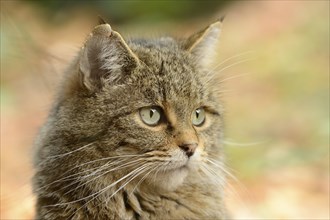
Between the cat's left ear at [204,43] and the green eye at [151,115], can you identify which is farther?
the cat's left ear at [204,43]

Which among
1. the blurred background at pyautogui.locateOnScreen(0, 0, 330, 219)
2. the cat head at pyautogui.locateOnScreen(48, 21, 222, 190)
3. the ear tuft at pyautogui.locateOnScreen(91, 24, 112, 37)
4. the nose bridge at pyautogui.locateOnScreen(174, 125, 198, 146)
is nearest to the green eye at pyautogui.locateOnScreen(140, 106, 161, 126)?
the cat head at pyautogui.locateOnScreen(48, 21, 222, 190)

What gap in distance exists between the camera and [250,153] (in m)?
5.97

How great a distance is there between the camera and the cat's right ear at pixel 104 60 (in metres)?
2.90

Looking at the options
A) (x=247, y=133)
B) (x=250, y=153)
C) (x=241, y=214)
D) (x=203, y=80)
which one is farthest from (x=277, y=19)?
(x=203, y=80)

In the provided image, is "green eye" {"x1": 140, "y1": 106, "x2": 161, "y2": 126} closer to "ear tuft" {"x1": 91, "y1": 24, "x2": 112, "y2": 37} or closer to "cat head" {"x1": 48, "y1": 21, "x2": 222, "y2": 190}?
"cat head" {"x1": 48, "y1": 21, "x2": 222, "y2": 190}

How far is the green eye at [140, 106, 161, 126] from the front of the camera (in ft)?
9.64

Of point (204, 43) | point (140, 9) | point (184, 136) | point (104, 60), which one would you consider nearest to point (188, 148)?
point (184, 136)

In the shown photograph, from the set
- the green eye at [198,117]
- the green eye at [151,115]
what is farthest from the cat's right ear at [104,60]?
the green eye at [198,117]

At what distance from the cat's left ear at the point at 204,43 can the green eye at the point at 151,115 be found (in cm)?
45

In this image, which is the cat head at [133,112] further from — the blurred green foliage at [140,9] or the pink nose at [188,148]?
the blurred green foliage at [140,9]

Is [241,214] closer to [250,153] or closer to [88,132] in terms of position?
[250,153]

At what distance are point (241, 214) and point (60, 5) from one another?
4.34 metres

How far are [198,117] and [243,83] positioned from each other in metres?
4.69

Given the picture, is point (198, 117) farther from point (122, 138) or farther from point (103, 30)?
point (103, 30)
